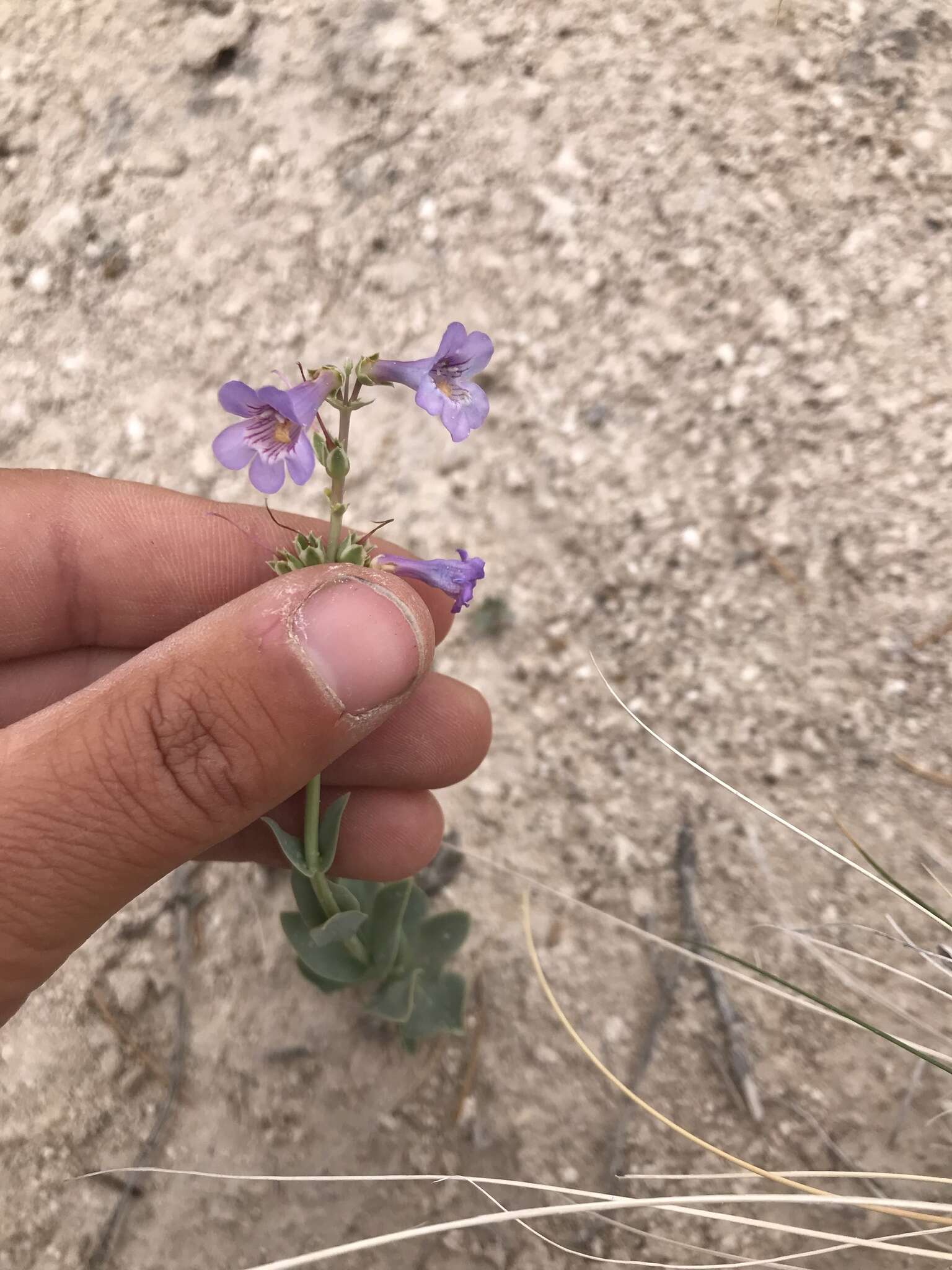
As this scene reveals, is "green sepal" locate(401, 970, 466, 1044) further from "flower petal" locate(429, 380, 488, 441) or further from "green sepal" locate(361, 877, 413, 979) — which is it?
"flower petal" locate(429, 380, 488, 441)

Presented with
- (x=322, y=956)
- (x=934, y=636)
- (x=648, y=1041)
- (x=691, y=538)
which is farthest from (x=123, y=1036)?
(x=934, y=636)

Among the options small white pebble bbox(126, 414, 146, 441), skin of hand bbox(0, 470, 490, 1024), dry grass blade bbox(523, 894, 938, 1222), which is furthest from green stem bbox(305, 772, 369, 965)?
small white pebble bbox(126, 414, 146, 441)

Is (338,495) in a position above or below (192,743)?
above

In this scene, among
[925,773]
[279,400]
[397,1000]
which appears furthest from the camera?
[925,773]

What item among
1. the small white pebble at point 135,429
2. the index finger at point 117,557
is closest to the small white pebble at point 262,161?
the small white pebble at point 135,429

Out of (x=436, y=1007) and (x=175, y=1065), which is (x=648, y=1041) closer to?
(x=436, y=1007)

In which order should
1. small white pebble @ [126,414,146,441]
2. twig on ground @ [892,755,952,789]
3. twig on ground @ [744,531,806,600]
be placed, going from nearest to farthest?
twig on ground @ [892,755,952,789], twig on ground @ [744,531,806,600], small white pebble @ [126,414,146,441]

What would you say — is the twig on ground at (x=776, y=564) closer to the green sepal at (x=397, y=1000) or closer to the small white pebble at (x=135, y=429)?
the green sepal at (x=397, y=1000)
